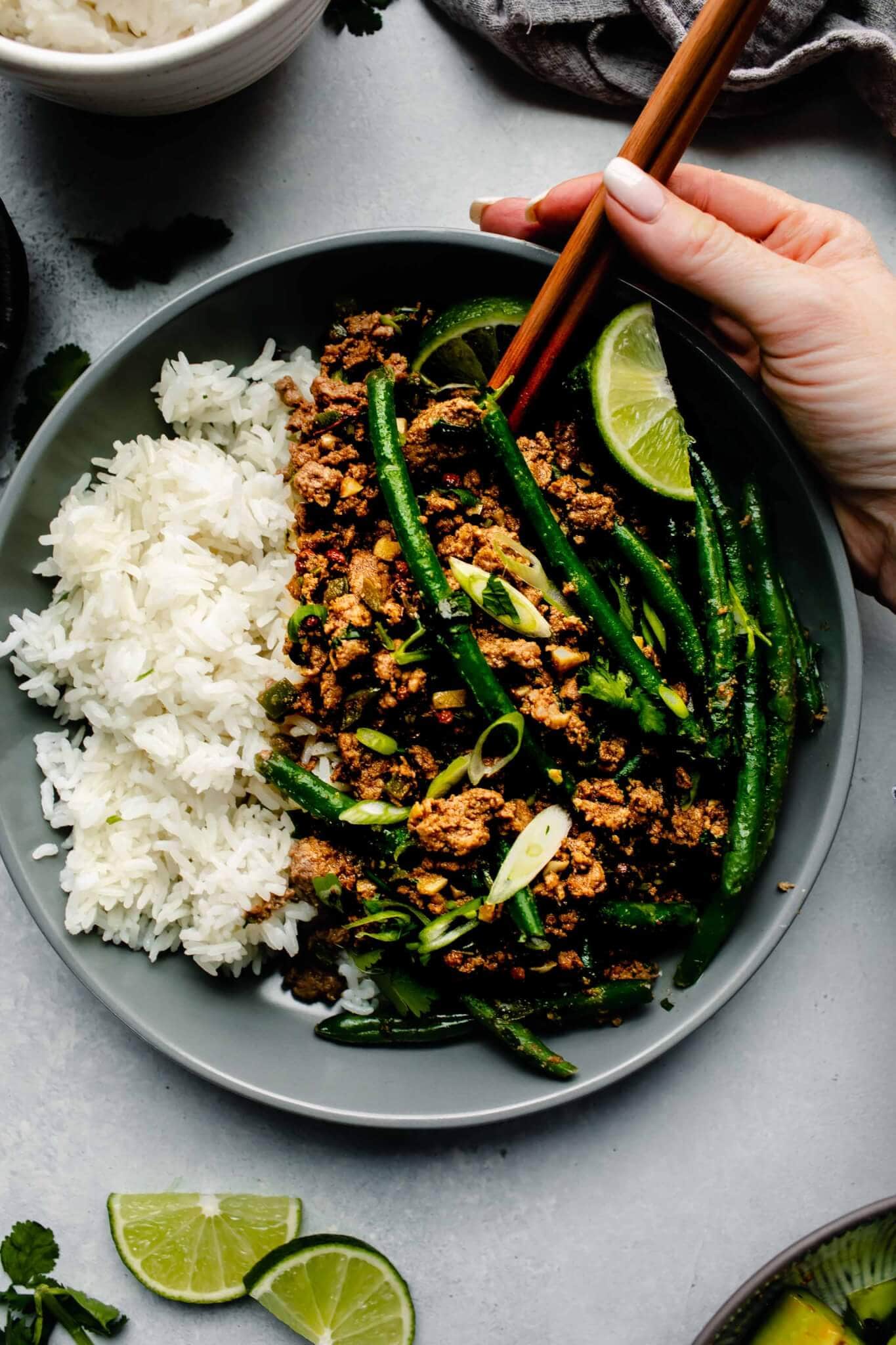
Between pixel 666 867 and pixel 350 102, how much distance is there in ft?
6.62

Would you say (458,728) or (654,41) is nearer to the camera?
(458,728)

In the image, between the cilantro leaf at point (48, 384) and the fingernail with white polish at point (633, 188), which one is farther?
the cilantro leaf at point (48, 384)

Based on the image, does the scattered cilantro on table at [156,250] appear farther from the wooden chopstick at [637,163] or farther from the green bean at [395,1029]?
the green bean at [395,1029]

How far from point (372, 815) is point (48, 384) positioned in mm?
1315

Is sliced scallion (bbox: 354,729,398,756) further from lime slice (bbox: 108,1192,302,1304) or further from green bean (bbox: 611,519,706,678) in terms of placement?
lime slice (bbox: 108,1192,302,1304)

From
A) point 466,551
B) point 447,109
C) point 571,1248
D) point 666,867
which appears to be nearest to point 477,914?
point 666,867

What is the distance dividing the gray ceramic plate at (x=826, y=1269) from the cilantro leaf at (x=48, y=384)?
2.47 meters

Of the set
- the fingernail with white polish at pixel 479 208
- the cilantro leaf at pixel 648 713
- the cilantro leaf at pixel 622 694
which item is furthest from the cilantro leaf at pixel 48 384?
the cilantro leaf at pixel 648 713

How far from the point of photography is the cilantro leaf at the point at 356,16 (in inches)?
99.3

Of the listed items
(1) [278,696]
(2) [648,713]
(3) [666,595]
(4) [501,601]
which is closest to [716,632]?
(3) [666,595]

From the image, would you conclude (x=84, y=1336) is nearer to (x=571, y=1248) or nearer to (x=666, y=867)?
(x=571, y=1248)

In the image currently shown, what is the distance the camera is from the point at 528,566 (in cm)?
208

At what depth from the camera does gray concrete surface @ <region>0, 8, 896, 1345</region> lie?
7.96ft

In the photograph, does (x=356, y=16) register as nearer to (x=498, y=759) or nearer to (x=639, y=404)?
(x=639, y=404)
